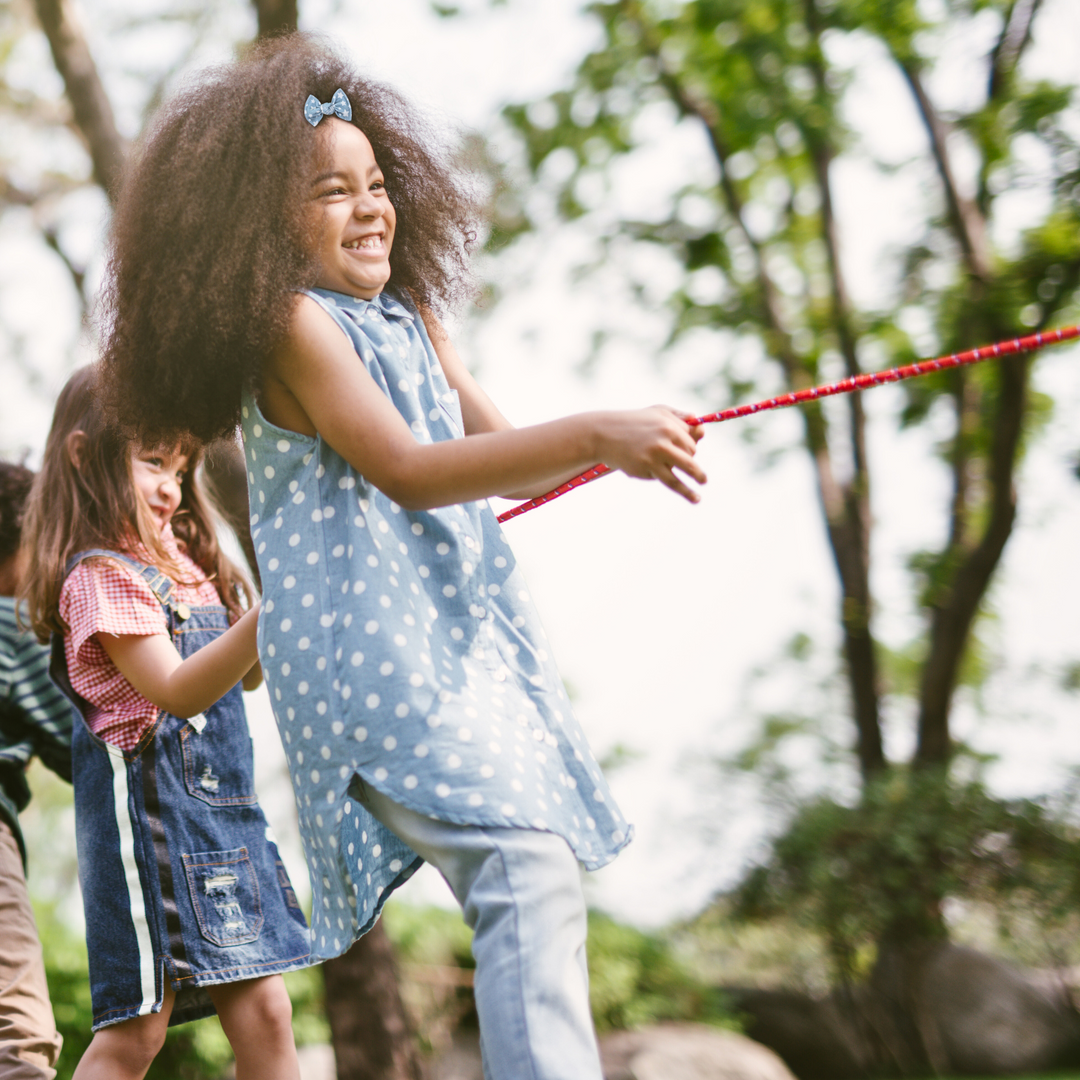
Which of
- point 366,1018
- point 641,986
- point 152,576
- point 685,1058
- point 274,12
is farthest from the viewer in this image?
point 641,986

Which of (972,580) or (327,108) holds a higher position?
(327,108)

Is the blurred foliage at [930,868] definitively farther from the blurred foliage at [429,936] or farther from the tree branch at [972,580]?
the blurred foliage at [429,936]

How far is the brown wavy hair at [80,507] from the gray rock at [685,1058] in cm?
398

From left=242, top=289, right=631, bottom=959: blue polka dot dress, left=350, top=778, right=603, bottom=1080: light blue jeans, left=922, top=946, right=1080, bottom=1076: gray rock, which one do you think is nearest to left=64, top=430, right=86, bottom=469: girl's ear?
left=242, top=289, right=631, bottom=959: blue polka dot dress

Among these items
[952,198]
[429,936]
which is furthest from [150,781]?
[952,198]

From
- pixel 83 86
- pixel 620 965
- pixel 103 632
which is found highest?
pixel 83 86

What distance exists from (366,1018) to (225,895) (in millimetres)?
1831

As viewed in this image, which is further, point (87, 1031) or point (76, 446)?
point (87, 1031)

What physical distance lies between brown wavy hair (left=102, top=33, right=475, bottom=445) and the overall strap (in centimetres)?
36

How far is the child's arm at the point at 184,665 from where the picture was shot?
5.57ft

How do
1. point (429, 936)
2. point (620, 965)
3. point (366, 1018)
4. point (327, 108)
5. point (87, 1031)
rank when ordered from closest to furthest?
point (327, 108) < point (366, 1018) < point (87, 1031) < point (429, 936) < point (620, 965)

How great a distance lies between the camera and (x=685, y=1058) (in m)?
5.28

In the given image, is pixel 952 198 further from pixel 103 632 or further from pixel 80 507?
pixel 103 632

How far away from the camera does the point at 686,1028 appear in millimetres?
6137
